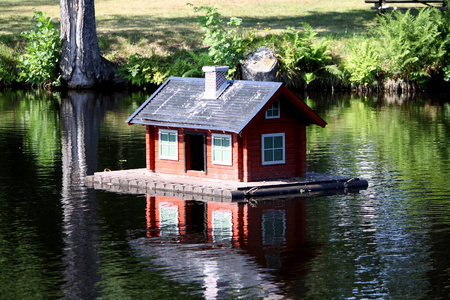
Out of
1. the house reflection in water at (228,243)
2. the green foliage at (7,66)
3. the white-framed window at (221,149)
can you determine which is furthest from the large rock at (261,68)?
the house reflection in water at (228,243)

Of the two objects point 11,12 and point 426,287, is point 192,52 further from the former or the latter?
point 426,287

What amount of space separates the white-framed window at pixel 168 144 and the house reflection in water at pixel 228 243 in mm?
2608

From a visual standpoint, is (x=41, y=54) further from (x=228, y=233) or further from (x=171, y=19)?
(x=228, y=233)

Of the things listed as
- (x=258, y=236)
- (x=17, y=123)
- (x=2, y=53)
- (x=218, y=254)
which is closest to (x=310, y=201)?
(x=258, y=236)

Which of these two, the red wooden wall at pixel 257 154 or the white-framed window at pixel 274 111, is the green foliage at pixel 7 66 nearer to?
the red wooden wall at pixel 257 154

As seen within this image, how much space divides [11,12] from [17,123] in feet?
89.1

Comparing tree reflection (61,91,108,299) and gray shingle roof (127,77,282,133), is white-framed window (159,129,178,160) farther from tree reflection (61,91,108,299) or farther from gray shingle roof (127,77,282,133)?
tree reflection (61,91,108,299)

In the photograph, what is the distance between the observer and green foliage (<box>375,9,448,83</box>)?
57188 mm

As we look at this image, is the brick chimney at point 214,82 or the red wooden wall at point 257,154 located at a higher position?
the brick chimney at point 214,82

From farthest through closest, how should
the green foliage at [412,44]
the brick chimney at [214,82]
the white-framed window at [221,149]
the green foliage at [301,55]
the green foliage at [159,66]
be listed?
the green foliage at [159,66]
the green foliage at [301,55]
the green foliage at [412,44]
the brick chimney at [214,82]
the white-framed window at [221,149]

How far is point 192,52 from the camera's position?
200ft

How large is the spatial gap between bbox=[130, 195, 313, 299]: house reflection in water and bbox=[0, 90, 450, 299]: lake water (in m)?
0.04

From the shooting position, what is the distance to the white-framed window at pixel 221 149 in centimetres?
2938

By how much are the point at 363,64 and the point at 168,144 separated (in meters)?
28.4
